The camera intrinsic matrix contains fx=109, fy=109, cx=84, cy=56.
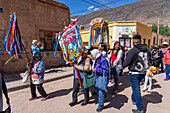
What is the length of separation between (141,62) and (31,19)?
7500 millimetres

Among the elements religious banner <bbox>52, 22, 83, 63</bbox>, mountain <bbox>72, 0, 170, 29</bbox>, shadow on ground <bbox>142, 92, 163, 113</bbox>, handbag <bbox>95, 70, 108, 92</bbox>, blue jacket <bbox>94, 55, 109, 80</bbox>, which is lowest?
shadow on ground <bbox>142, 92, 163, 113</bbox>

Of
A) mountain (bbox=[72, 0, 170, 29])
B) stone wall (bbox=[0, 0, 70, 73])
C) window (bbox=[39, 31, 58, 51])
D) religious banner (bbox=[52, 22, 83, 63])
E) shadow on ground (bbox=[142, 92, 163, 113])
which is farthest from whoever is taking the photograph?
mountain (bbox=[72, 0, 170, 29])

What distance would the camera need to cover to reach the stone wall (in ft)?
21.3

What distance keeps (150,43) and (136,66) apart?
22.5 meters

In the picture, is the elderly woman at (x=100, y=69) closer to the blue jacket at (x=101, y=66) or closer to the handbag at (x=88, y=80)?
the blue jacket at (x=101, y=66)

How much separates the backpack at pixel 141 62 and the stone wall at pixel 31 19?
22.4 ft

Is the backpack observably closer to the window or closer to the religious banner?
the religious banner

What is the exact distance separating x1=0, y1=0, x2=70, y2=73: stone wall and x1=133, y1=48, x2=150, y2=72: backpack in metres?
6.83

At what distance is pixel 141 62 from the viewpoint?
2699 mm

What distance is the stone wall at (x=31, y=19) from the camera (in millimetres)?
6486

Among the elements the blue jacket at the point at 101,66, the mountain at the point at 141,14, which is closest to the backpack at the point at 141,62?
the blue jacket at the point at 101,66

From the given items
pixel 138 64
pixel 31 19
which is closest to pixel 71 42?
pixel 138 64

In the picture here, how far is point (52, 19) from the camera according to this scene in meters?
8.66

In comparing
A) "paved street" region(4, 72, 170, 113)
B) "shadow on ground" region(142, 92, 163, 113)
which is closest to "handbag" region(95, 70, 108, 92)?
"paved street" region(4, 72, 170, 113)
